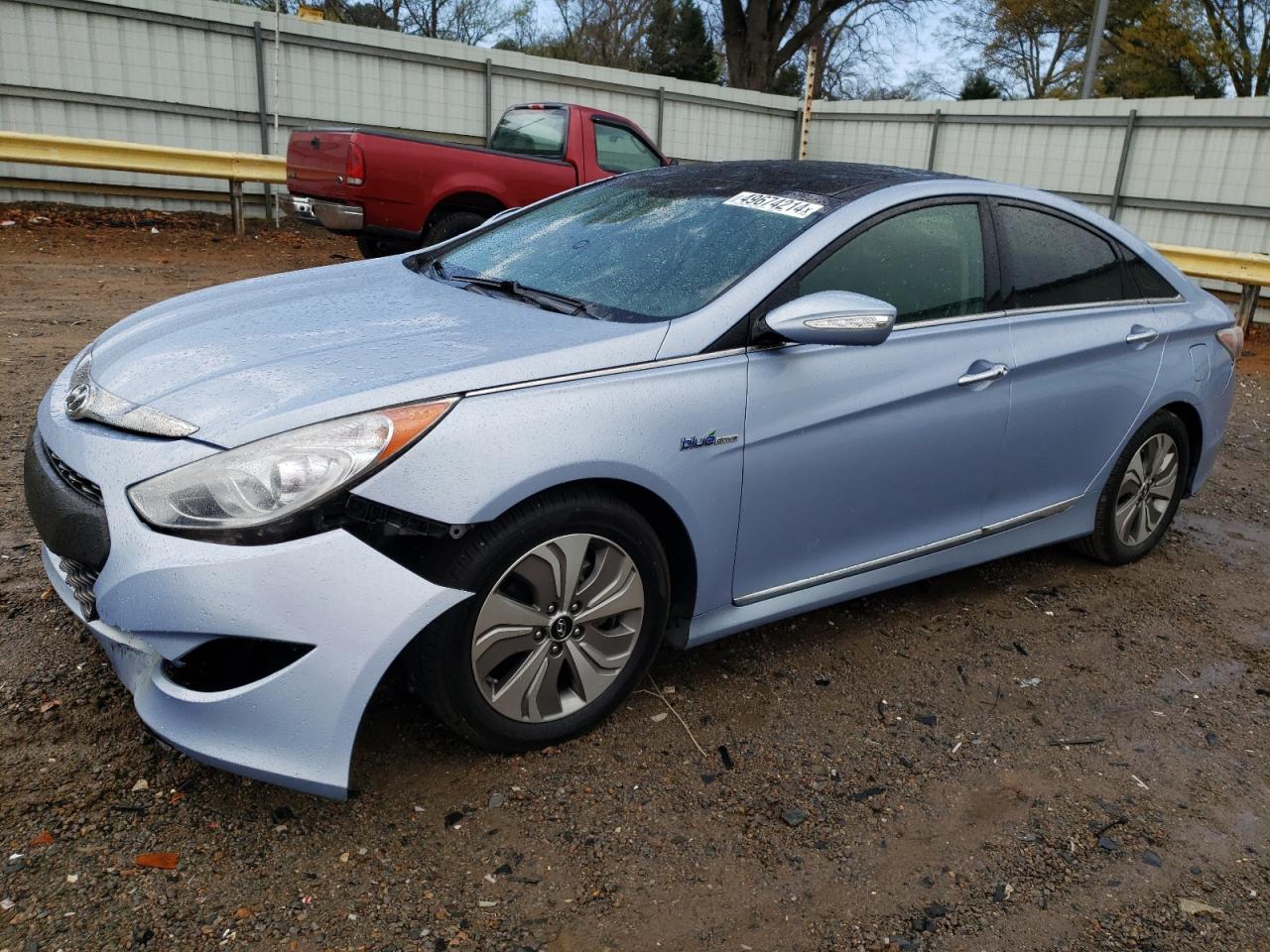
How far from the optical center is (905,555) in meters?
3.45

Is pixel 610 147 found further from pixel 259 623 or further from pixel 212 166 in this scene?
pixel 259 623

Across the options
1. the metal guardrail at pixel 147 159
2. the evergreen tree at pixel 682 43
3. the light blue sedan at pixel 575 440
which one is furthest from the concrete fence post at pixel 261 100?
the evergreen tree at pixel 682 43

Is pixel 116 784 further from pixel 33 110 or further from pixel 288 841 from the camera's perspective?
pixel 33 110

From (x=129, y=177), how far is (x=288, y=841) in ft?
39.3

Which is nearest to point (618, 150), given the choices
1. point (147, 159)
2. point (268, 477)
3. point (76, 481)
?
point (147, 159)

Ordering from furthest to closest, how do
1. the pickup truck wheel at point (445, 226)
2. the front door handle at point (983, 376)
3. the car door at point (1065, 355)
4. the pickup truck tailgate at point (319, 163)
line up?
the pickup truck wheel at point (445, 226), the pickup truck tailgate at point (319, 163), the car door at point (1065, 355), the front door handle at point (983, 376)

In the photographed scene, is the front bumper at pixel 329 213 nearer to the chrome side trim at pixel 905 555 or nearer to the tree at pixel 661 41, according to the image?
the chrome side trim at pixel 905 555

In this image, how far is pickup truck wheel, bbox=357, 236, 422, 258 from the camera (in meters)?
9.47

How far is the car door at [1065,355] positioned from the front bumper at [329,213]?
6628 millimetres

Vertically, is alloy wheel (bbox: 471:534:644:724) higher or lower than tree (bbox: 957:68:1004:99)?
lower

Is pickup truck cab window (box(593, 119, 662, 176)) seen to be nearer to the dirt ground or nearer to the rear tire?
the rear tire

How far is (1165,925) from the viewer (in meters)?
2.39

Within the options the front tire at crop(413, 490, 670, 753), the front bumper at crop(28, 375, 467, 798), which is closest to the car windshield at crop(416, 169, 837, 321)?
the front tire at crop(413, 490, 670, 753)

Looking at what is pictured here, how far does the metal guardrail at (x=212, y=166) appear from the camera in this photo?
417 inches
